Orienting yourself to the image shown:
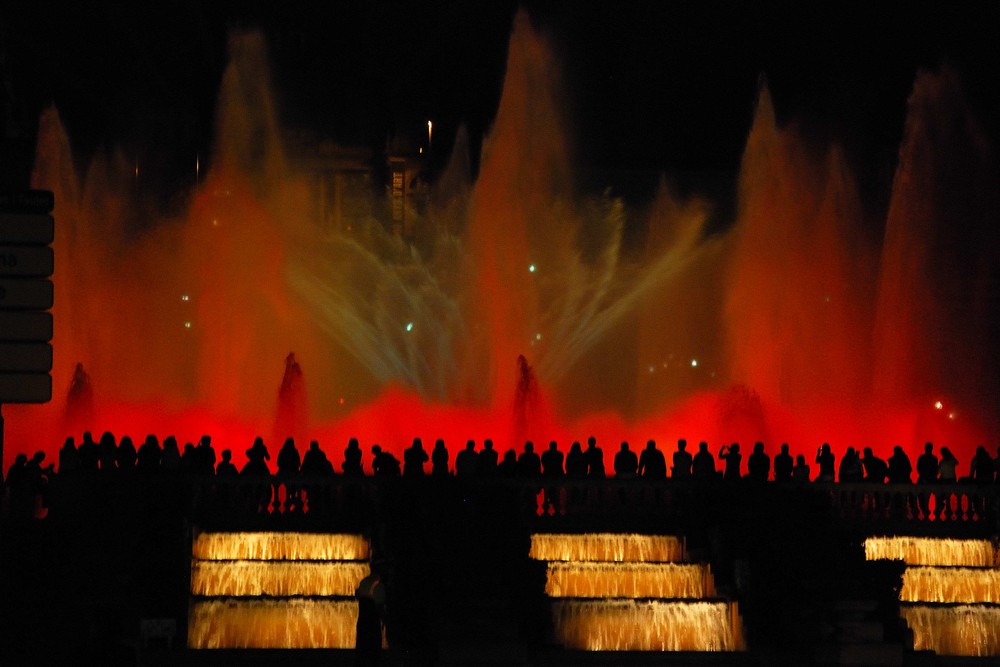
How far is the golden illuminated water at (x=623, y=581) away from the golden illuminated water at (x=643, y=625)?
0.80 meters

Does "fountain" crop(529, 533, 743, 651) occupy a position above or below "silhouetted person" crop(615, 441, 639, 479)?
below

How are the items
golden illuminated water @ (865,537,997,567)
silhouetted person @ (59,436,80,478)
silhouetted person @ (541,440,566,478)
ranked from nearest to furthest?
silhouetted person @ (59,436,80,478) → golden illuminated water @ (865,537,997,567) → silhouetted person @ (541,440,566,478)

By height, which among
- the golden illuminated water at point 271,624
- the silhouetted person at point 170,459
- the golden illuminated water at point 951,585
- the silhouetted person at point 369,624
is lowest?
the silhouetted person at point 369,624

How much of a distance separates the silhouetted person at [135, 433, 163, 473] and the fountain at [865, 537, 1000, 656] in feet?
39.7

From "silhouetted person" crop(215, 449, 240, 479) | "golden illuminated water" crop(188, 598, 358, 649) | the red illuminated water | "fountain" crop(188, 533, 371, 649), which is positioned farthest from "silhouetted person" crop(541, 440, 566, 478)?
the red illuminated water

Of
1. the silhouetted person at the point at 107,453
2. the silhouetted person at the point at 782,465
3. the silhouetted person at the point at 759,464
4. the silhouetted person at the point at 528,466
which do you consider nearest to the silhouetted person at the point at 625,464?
the silhouetted person at the point at 528,466

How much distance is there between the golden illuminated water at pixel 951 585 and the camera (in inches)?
997

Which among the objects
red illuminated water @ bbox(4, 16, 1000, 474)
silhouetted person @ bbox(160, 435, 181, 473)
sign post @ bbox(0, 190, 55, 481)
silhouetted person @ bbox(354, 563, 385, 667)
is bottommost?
silhouetted person @ bbox(354, 563, 385, 667)

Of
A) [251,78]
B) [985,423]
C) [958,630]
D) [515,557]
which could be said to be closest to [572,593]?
[515,557]

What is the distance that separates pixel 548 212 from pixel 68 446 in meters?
24.8

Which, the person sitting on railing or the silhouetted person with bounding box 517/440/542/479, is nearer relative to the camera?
the silhouetted person with bounding box 517/440/542/479

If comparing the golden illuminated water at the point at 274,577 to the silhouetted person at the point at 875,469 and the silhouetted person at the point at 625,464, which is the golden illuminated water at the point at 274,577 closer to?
the silhouetted person at the point at 625,464

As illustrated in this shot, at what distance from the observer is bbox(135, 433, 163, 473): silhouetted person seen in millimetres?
26859

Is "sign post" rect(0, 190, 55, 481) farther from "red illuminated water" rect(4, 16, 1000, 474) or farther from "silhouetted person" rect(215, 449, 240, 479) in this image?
"red illuminated water" rect(4, 16, 1000, 474)
